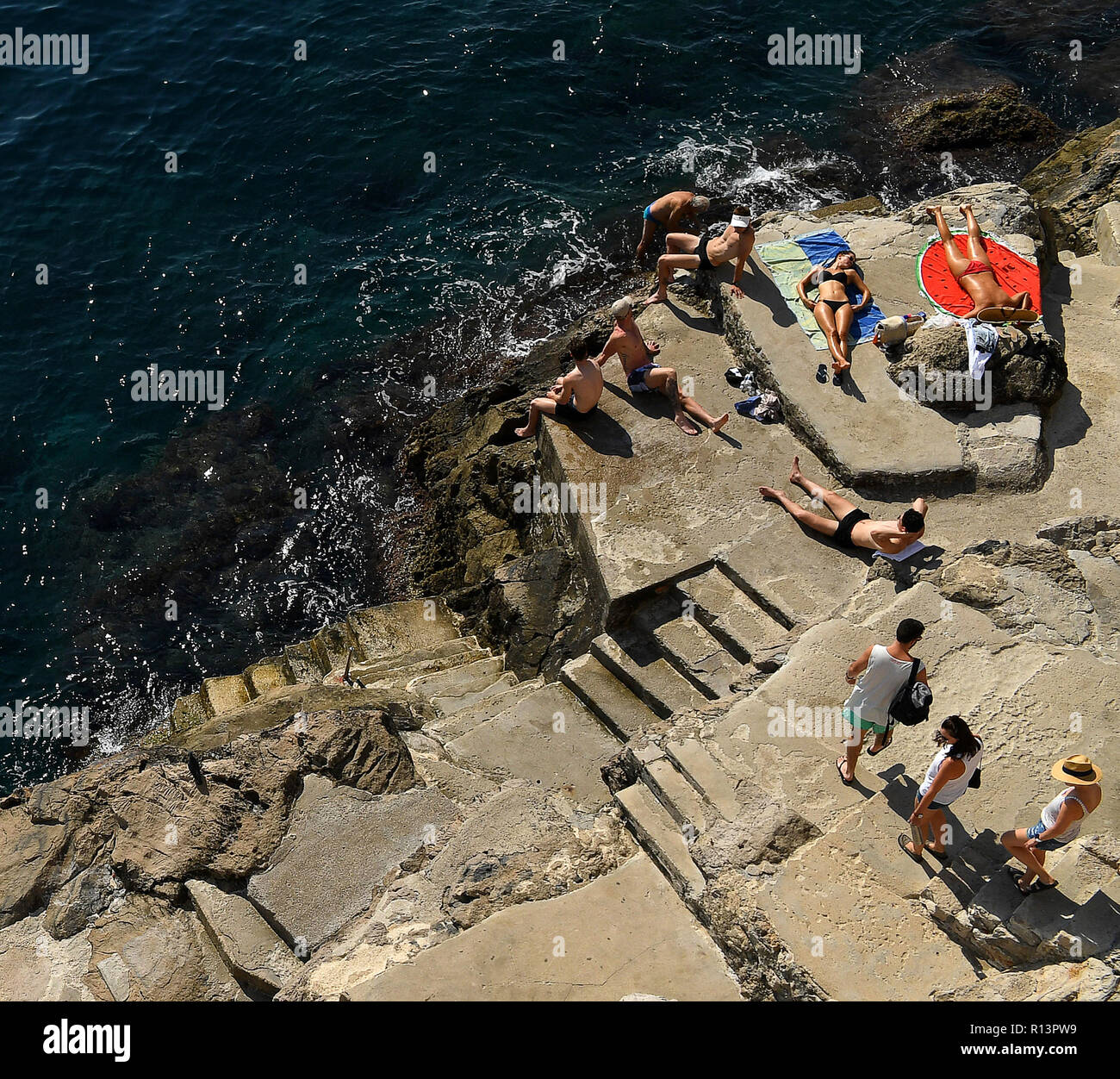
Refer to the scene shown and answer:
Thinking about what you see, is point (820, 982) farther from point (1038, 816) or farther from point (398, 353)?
point (398, 353)

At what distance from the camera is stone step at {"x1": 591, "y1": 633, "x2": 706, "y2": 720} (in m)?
10.2

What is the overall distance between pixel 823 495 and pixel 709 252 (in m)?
4.05

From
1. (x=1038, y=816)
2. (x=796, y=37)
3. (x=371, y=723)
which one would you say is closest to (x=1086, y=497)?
(x=1038, y=816)

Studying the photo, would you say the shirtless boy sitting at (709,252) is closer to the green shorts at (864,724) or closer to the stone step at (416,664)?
the stone step at (416,664)

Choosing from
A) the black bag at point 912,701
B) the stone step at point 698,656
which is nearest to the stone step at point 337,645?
the stone step at point 698,656

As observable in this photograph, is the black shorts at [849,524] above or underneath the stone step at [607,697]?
above

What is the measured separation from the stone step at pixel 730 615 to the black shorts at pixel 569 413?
2.70 m

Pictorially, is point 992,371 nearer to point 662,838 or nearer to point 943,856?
point 943,856

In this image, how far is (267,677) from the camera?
13117 mm

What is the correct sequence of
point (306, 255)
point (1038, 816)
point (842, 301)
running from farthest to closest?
1. point (306, 255)
2. point (842, 301)
3. point (1038, 816)

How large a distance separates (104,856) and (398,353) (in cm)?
1046

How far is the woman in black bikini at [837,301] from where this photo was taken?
40.0ft

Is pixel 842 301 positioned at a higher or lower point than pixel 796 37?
lower

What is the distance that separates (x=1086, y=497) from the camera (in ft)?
36.1
